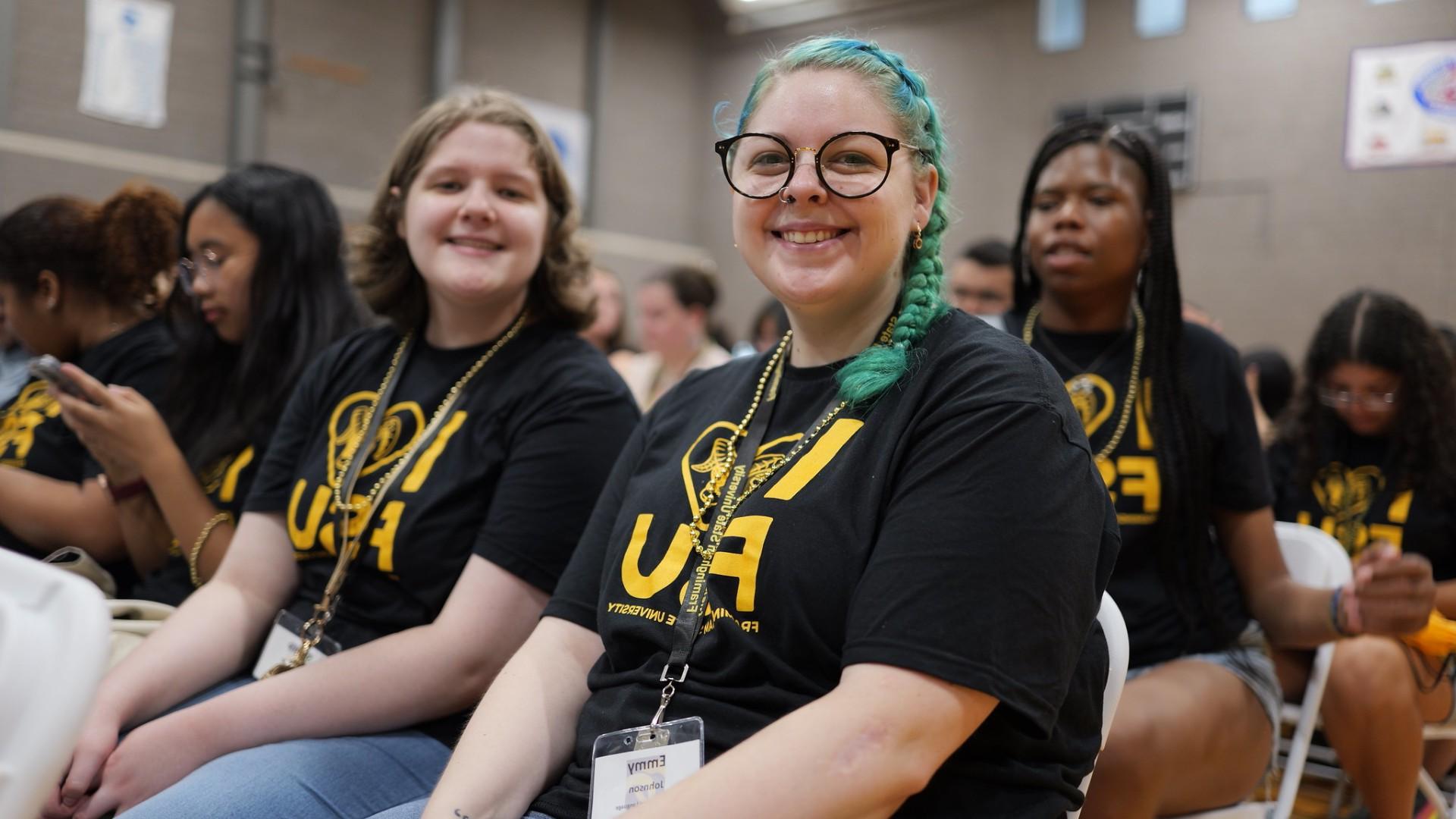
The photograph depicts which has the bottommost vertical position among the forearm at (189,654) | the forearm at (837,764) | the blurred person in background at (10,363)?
the forearm at (189,654)

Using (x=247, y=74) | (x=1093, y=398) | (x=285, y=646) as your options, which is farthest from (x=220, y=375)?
(x=247, y=74)

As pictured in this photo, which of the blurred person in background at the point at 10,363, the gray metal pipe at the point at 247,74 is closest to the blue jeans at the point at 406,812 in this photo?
the blurred person in background at the point at 10,363

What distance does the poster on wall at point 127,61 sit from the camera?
638cm

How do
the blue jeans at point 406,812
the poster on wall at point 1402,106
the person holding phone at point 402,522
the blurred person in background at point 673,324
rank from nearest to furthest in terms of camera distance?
1. the blue jeans at point 406,812
2. the person holding phone at point 402,522
3. the blurred person in background at point 673,324
4. the poster on wall at point 1402,106

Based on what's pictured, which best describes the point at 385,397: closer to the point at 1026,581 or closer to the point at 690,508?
the point at 690,508

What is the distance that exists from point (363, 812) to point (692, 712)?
55cm

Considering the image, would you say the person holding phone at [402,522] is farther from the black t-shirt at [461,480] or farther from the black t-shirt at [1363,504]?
the black t-shirt at [1363,504]

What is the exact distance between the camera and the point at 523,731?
1272 millimetres

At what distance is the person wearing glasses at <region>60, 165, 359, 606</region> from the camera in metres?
2.07

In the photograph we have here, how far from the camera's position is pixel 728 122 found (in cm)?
138

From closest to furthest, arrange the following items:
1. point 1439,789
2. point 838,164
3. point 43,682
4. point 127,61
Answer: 1. point 43,682
2. point 838,164
3. point 1439,789
4. point 127,61

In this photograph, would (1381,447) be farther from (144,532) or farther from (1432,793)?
(144,532)

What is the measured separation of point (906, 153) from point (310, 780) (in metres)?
1.10

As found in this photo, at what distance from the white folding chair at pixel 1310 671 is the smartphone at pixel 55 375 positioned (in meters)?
2.09
